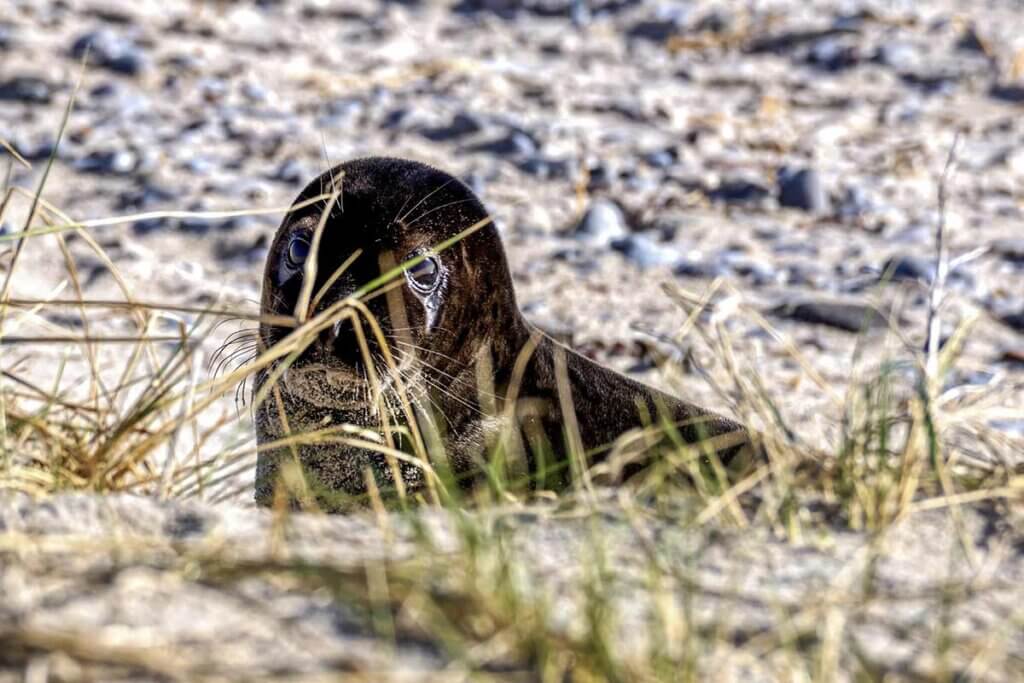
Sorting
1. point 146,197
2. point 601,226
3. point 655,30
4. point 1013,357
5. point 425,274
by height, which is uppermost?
point 655,30

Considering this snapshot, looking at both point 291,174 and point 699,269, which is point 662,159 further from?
point 291,174

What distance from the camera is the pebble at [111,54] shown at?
29.1ft

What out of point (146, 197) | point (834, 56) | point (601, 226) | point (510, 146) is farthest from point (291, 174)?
point (834, 56)

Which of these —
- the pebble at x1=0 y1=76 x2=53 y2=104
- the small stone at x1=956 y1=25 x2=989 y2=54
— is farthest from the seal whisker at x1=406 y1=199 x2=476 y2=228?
the small stone at x1=956 y1=25 x2=989 y2=54

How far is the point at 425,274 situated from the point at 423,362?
267mm

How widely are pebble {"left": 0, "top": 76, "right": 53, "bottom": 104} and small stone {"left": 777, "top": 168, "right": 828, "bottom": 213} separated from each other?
4.31 metres

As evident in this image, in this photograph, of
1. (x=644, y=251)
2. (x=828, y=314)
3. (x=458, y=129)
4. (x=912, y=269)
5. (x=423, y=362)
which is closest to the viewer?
(x=423, y=362)

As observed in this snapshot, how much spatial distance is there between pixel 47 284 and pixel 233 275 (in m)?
0.81

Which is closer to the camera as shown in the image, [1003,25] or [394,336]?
[394,336]

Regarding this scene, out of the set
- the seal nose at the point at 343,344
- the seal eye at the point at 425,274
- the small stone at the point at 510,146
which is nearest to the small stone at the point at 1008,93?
the small stone at the point at 510,146

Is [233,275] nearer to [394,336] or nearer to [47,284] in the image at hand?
[47,284]

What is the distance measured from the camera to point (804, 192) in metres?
7.43

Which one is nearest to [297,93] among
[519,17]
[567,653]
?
[519,17]

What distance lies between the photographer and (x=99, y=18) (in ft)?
31.5
